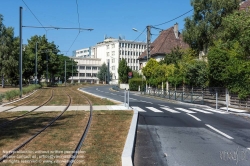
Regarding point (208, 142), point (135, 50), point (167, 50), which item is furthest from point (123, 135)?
point (135, 50)

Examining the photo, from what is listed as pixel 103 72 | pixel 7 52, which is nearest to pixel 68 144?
pixel 7 52

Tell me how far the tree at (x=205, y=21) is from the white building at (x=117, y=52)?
92602 millimetres

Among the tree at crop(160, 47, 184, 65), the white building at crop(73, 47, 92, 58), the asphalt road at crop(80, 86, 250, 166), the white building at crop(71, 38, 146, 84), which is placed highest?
the white building at crop(73, 47, 92, 58)

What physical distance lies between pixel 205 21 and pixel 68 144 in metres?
27.4

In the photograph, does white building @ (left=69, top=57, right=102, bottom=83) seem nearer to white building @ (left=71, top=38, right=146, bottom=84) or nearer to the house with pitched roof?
white building @ (left=71, top=38, right=146, bottom=84)

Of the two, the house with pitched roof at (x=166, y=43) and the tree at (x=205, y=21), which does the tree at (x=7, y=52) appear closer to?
the house with pitched roof at (x=166, y=43)

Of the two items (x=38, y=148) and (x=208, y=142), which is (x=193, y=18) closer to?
(x=208, y=142)

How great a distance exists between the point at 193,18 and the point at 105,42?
10890 cm

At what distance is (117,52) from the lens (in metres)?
130

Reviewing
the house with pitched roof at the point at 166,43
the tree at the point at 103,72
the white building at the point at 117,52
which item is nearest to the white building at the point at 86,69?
the white building at the point at 117,52

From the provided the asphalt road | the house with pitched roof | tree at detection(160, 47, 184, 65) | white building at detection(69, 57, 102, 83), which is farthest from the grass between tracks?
white building at detection(69, 57, 102, 83)

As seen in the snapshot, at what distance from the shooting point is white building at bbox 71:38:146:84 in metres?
131

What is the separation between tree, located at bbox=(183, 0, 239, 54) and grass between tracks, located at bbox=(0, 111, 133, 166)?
2333 cm

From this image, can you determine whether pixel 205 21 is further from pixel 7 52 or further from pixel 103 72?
pixel 103 72
